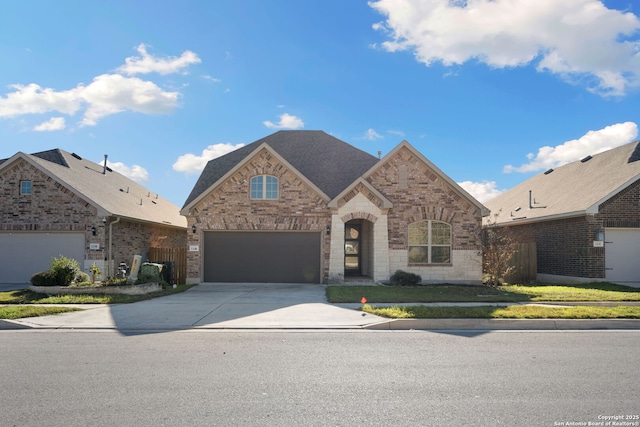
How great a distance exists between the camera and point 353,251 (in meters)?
22.9

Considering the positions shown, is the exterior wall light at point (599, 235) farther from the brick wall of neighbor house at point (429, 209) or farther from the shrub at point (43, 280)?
the shrub at point (43, 280)

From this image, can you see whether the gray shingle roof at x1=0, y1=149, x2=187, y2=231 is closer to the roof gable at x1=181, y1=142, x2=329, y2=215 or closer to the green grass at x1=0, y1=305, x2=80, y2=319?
the roof gable at x1=181, y1=142, x2=329, y2=215

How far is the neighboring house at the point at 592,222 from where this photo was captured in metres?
19.7

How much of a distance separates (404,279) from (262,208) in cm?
642

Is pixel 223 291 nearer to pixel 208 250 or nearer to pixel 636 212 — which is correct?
pixel 208 250

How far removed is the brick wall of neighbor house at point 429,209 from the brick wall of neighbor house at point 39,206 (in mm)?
12159

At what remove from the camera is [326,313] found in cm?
1193

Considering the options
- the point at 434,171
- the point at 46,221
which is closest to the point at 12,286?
the point at 46,221

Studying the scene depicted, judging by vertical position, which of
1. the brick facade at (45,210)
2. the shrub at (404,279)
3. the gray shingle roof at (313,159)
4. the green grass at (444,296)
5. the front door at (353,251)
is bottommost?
the green grass at (444,296)

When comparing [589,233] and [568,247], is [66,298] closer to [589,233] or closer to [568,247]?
[589,233]

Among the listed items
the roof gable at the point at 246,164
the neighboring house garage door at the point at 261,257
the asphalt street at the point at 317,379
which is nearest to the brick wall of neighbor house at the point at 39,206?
the roof gable at the point at 246,164

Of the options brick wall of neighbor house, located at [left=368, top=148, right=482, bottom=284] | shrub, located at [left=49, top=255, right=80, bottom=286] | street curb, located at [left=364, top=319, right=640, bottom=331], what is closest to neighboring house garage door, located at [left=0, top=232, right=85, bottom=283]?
shrub, located at [left=49, top=255, right=80, bottom=286]

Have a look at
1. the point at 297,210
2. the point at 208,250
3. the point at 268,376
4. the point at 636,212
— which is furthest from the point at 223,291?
the point at 636,212

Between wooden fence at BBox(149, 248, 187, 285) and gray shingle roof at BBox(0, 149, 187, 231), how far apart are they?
7.01 feet
